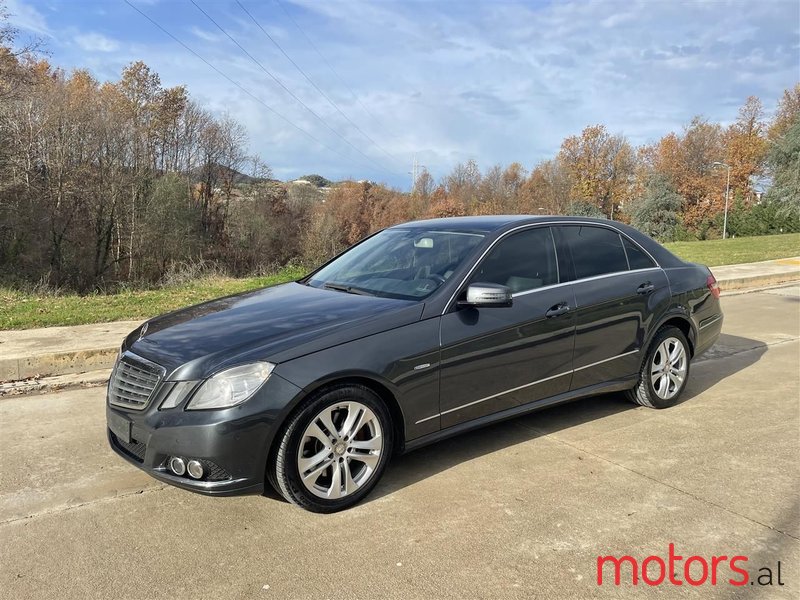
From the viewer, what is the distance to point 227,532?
312cm

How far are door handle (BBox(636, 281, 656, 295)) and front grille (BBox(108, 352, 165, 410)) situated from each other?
363 cm

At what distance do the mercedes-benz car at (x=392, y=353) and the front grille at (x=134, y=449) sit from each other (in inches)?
0.5

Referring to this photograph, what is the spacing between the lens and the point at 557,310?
13.9ft

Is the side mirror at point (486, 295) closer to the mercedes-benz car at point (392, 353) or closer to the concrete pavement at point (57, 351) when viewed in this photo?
the mercedes-benz car at point (392, 353)

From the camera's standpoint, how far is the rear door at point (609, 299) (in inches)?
175

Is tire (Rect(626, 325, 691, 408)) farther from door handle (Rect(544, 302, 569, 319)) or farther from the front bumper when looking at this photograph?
the front bumper

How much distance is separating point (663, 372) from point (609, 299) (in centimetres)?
101

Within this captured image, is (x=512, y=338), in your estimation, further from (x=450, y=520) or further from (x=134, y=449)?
(x=134, y=449)

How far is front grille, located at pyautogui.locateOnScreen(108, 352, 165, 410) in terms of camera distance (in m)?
3.21

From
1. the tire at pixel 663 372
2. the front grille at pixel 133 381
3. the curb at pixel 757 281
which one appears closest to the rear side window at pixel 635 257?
the tire at pixel 663 372

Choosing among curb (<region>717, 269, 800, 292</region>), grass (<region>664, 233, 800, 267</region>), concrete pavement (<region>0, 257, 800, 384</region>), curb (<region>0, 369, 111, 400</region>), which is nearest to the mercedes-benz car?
curb (<region>0, 369, 111, 400</region>)

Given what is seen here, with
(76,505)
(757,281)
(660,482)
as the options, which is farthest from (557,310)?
(757,281)

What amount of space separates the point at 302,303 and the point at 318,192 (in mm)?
50156

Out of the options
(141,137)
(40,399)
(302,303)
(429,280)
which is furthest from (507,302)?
(141,137)
